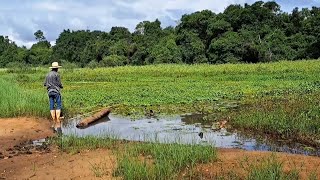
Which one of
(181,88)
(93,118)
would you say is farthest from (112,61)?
(93,118)

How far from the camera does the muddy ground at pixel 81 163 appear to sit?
24.6 ft

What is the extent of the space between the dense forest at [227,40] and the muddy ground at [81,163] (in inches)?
1621

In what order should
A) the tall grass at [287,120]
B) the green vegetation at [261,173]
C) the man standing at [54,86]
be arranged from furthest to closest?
1. the man standing at [54,86]
2. the tall grass at [287,120]
3. the green vegetation at [261,173]

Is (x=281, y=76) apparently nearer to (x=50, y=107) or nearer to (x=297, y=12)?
(x=50, y=107)

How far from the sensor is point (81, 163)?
852 cm

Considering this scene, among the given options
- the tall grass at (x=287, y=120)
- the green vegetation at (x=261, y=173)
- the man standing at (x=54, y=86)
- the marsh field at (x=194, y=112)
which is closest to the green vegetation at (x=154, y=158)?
the marsh field at (x=194, y=112)

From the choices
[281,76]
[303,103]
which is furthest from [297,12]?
[303,103]

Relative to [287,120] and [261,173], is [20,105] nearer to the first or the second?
[287,120]

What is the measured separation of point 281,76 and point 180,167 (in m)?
26.1

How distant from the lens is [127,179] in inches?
276

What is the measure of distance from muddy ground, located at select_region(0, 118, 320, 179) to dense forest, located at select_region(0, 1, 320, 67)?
41.2 meters

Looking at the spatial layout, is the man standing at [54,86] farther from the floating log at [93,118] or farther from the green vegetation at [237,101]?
the green vegetation at [237,101]

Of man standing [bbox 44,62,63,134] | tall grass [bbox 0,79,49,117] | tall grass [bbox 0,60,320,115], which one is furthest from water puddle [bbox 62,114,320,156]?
tall grass [bbox 0,60,320,115]

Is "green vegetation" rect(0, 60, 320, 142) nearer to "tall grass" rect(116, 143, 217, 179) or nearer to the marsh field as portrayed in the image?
the marsh field
